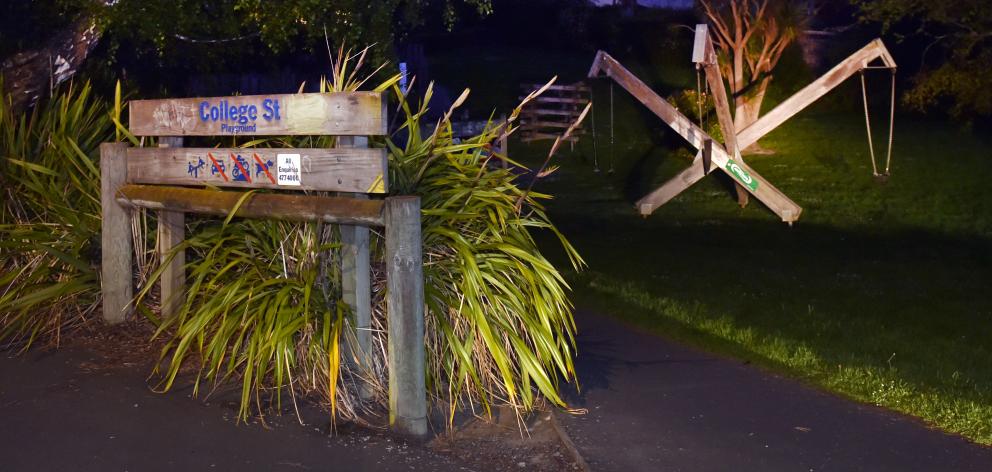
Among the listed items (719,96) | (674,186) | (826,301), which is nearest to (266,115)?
(826,301)

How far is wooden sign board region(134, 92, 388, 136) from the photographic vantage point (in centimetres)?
630

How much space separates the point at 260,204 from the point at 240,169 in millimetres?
318

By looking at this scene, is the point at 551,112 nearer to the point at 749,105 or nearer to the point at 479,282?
the point at 749,105

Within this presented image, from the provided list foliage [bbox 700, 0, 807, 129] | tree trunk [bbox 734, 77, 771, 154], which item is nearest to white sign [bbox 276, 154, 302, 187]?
foliage [bbox 700, 0, 807, 129]

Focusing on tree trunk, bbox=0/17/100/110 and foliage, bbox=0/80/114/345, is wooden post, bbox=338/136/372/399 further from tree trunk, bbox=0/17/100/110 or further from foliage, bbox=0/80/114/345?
tree trunk, bbox=0/17/100/110

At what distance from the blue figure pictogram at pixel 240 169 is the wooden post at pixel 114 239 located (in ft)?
4.70

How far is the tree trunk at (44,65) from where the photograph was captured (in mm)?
11047

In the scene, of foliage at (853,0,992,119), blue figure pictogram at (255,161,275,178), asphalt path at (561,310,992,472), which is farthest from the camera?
foliage at (853,0,992,119)

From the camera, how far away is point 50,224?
8727 mm

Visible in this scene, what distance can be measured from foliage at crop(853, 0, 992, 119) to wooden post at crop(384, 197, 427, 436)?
1215 centimetres

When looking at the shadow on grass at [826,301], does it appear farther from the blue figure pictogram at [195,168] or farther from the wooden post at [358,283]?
the blue figure pictogram at [195,168]

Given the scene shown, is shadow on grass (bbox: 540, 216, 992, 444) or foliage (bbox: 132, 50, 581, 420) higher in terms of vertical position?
foliage (bbox: 132, 50, 581, 420)

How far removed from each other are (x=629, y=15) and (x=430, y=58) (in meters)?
7.90

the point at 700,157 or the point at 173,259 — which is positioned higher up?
→ the point at 700,157
